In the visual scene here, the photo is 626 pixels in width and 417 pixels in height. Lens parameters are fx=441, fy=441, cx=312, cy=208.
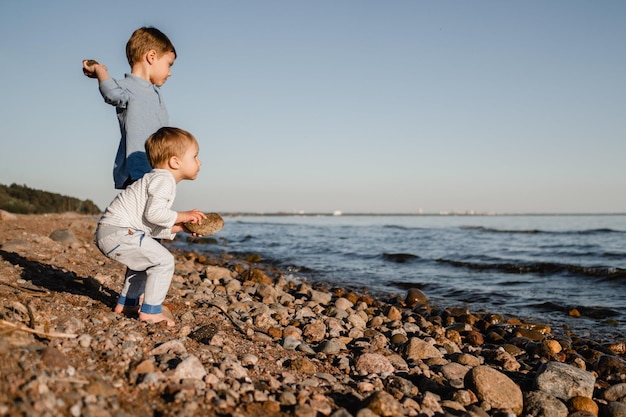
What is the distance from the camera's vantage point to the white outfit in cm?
342

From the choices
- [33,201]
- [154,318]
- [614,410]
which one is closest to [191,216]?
[154,318]

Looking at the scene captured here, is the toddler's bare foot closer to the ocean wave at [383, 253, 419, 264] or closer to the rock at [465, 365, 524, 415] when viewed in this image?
the rock at [465, 365, 524, 415]

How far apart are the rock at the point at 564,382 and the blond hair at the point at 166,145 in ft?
11.2

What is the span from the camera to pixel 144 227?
3.59 meters

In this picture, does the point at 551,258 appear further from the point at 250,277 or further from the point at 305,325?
the point at 305,325

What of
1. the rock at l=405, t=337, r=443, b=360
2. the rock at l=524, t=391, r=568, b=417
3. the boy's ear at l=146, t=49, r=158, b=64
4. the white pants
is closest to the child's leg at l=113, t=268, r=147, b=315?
the white pants

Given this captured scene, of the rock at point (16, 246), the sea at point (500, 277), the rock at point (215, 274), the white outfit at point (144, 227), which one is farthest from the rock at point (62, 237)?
the white outfit at point (144, 227)

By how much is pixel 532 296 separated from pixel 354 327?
4.61 meters

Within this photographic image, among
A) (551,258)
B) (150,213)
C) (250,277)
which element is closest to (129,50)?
(150,213)

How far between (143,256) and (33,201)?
22.4 meters

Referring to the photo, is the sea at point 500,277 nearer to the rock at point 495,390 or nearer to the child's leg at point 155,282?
the rock at point 495,390

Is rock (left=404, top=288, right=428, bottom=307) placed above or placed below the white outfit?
below

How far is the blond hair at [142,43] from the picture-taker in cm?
392

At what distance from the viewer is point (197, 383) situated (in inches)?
94.7
